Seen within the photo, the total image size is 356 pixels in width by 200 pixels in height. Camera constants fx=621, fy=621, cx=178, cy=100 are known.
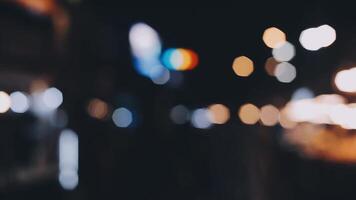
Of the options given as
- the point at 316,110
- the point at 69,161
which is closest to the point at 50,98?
the point at 69,161

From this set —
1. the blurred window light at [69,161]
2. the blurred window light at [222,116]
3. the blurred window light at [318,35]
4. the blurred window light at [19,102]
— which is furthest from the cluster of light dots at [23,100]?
the blurred window light at [318,35]

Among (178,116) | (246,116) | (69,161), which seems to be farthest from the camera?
(178,116)

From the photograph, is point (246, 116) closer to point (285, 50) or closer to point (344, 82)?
point (344, 82)

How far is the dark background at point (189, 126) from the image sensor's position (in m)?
6.41

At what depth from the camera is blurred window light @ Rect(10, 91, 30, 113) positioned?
9984 millimetres

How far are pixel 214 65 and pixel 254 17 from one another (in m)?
3.62

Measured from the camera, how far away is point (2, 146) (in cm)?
801

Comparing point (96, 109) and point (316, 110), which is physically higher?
point (316, 110)

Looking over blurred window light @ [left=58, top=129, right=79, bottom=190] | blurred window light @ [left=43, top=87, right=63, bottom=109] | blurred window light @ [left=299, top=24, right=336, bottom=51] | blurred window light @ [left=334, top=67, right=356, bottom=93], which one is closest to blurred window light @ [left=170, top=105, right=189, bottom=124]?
blurred window light @ [left=43, top=87, right=63, bottom=109]

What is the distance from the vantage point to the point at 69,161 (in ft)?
32.7

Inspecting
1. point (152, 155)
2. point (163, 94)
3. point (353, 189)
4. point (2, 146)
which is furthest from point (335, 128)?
point (2, 146)

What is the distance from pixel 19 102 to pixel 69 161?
1.57 metres

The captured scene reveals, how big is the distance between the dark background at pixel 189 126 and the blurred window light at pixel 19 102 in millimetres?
178

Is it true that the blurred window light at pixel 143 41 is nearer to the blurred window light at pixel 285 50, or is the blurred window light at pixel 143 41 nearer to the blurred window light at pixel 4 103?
the blurred window light at pixel 285 50
